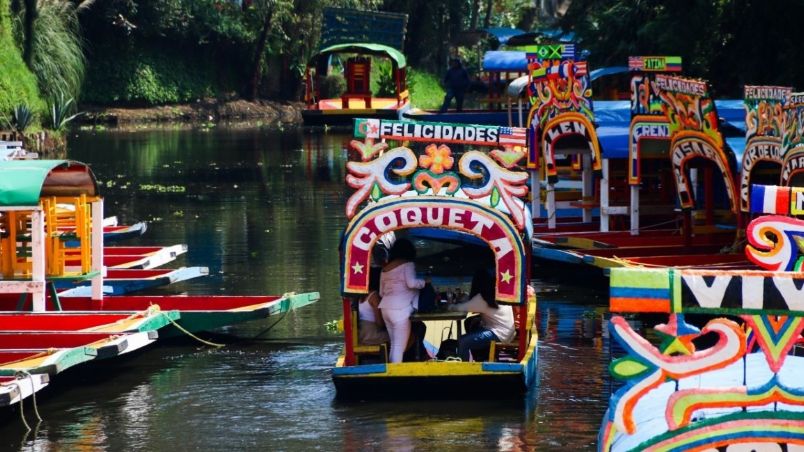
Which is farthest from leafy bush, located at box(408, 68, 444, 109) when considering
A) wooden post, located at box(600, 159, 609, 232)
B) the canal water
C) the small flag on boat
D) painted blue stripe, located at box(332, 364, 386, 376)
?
the small flag on boat

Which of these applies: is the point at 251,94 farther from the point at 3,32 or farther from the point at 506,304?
the point at 506,304

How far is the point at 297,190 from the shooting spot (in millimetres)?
30578

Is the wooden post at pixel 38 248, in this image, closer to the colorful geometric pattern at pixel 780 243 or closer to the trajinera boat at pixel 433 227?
the trajinera boat at pixel 433 227

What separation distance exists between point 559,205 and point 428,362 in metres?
10.1

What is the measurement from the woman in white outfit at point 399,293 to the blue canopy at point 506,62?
2947 centimetres

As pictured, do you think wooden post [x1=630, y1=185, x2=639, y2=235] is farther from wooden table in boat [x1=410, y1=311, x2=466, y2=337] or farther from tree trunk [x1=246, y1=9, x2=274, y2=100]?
tree trunk [x1=246, y1=9, x2=274, y2=100]

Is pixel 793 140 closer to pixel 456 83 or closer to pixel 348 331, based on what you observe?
pixel 348 331

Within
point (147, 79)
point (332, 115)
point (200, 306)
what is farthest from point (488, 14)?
point (200, 306)

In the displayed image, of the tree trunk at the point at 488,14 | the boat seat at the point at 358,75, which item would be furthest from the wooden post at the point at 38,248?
the tree trunk at the point at 488,14

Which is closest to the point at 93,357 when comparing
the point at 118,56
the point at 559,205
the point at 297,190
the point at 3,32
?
the point at 559,205

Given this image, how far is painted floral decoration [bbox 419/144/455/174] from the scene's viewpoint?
12.0 meters

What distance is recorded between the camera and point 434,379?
1199 centimetres

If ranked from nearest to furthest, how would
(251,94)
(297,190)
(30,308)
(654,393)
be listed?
(654,393) → (30,308) → (297,190) → (251,94)

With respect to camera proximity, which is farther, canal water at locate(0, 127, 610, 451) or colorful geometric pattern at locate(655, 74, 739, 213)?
colorful geometric pattern at locate(655, 74, 739, 213)
